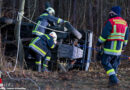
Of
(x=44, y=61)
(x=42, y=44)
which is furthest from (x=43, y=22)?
(x=44, y=61)

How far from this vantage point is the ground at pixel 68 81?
16.9 feet

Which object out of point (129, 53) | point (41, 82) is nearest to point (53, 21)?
point (41, 82)

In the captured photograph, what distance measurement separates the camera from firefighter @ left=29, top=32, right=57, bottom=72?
6711mm

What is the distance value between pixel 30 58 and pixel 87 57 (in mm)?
1848

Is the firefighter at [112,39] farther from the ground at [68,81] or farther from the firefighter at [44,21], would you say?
the firefighter at [44,21]

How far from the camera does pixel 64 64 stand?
7.17 m

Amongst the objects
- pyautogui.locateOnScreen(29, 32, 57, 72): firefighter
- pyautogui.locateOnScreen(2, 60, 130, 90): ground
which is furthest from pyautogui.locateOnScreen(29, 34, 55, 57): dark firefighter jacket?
pyautogui.locateOnScreen(2, 60, 130, 90): ground

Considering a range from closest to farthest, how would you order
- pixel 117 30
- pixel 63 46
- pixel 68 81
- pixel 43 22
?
pixel 117 30 → pixel 68 81 → pixel 63 46 → pixel 43 22

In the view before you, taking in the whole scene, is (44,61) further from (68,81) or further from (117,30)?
(117,30)

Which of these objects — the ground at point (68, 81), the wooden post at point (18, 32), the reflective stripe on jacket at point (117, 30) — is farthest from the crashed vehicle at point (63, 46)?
the reflective stripe on jacket at point (117, 30)

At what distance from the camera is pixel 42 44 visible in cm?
678

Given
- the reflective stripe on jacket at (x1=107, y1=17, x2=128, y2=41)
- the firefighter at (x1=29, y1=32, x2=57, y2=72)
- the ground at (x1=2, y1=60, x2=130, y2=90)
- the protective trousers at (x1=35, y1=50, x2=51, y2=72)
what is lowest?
the ground at (x1=2, y1=60, x2=130, y2=90)

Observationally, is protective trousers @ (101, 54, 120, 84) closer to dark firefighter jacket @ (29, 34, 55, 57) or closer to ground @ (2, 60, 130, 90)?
ground @ (2, 60, 130, 90)

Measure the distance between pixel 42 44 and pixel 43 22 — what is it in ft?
2.32
